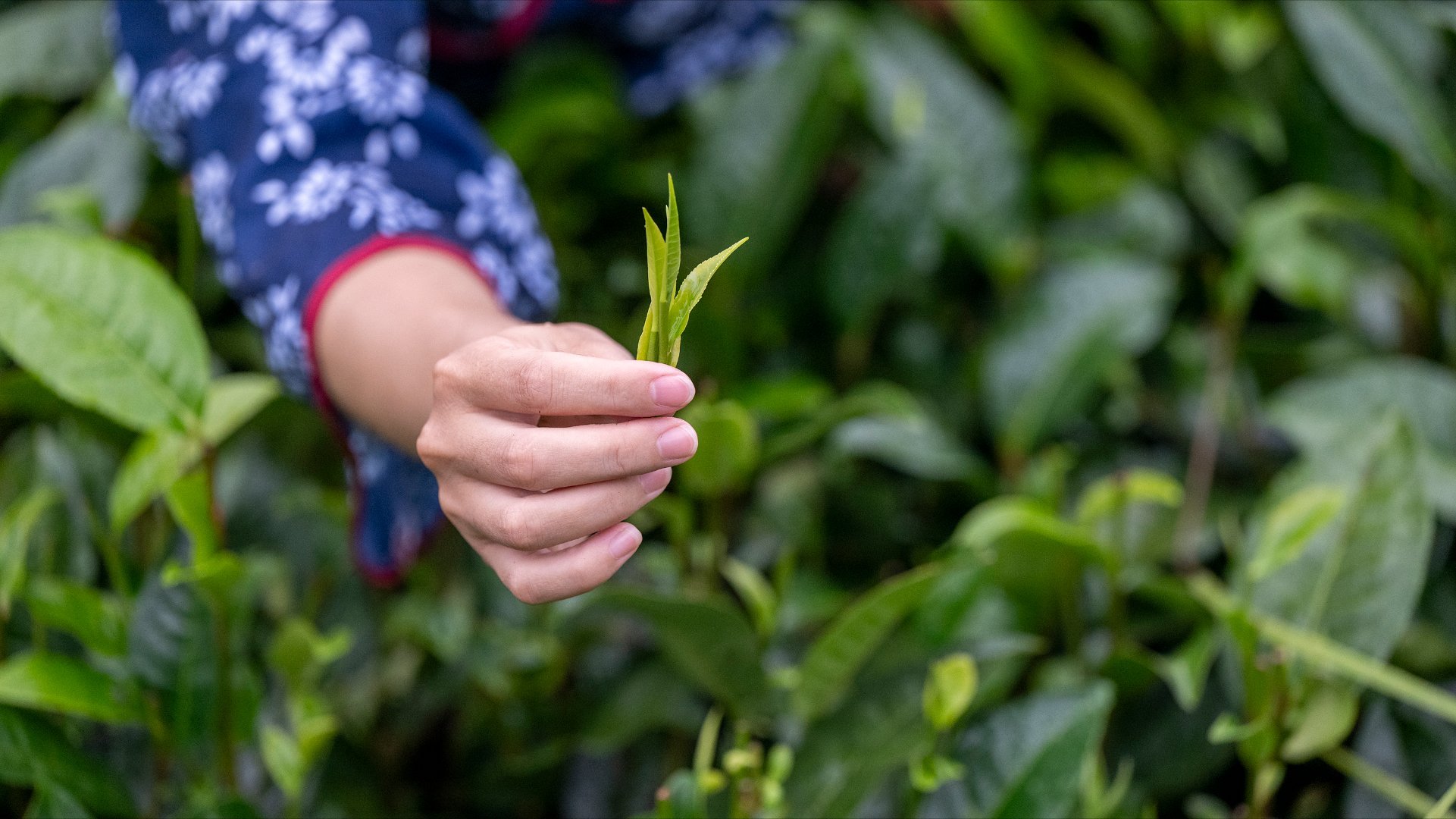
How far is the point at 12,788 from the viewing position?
25.7 inches

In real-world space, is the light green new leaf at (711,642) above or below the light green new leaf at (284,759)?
above

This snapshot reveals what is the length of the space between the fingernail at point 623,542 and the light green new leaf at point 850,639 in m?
0.23

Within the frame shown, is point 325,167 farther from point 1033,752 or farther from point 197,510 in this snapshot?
point 1033,752

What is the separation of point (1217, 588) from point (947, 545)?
0.55ft

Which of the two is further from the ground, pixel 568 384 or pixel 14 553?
pixel 568 384

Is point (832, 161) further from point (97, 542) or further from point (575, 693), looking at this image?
point (97, 542)

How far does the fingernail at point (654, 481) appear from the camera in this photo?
397mm

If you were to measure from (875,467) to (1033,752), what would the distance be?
0.31 metres

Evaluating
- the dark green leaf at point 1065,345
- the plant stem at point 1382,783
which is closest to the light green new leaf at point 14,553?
the dark green leaf at point 1065,345

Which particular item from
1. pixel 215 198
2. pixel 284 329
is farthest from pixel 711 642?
pixel 215 198

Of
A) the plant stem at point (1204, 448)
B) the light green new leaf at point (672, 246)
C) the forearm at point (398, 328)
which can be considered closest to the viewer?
the light green new leaf at point (672, 246)

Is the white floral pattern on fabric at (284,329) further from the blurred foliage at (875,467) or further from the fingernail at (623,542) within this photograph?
the fingernail at (623,542)

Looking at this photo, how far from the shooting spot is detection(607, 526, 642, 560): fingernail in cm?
41

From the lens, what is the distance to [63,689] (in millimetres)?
583
